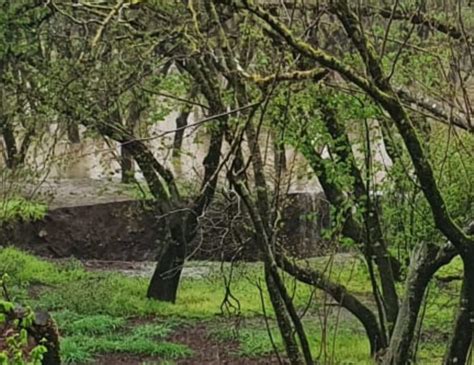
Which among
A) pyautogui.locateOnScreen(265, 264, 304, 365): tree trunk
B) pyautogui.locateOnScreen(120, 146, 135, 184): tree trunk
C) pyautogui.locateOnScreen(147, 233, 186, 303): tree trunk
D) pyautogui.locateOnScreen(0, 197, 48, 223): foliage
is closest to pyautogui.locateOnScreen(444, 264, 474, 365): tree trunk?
pyautogui.locateOnScreen(265, 264, 304, 365): tree trunk

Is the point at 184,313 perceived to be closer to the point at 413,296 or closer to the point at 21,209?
the point at 21,209

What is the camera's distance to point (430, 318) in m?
9.59

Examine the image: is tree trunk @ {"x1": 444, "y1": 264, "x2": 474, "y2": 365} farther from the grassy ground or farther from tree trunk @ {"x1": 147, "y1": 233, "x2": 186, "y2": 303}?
tree trunk @ {"x1": 147, "y1": 233, "x2": 186, "y2": 303}

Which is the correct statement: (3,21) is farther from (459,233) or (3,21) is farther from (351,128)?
(459,233)

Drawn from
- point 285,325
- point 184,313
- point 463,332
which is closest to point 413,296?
point 463,332

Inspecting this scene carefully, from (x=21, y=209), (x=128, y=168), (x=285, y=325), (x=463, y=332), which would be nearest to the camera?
(x=463, y=332)

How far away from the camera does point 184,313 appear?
39.2 ft

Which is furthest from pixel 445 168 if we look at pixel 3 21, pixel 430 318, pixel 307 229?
pixel 307 229

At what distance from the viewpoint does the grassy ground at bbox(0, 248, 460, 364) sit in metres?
9.32

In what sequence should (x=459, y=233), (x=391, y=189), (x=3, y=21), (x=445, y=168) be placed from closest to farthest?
(x=459, y=233)
(x=445, y=168)
(x=391, y=189)
(x=3, y=21)

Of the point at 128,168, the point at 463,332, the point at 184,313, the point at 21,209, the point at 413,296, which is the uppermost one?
the point at 128,168

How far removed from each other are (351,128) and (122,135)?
310cm

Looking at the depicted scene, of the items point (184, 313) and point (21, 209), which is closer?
point (184, 313)

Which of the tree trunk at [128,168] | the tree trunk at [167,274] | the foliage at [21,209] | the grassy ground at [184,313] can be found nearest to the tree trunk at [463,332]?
the grassy ground at [184,313]
